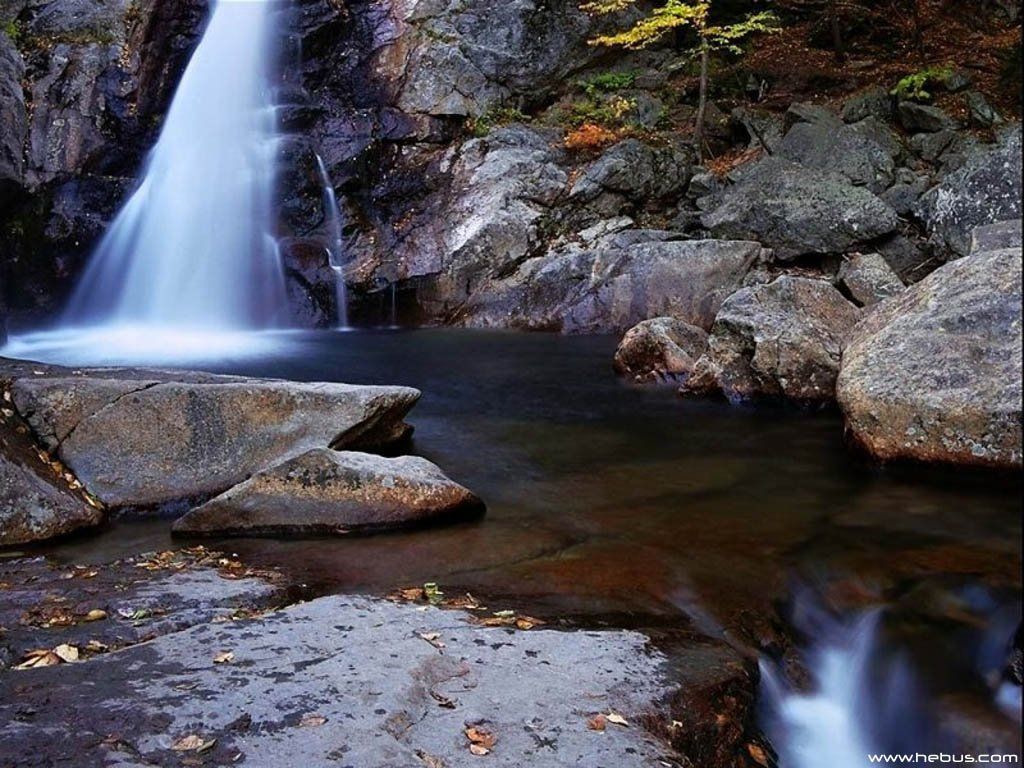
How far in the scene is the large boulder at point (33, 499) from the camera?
5570 millimetres

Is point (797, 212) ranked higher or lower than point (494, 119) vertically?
lower

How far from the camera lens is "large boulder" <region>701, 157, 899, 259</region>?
13820mm

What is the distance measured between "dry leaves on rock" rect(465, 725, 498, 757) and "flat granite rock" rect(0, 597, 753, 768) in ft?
0.07

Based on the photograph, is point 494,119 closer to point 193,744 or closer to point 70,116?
point 70,116

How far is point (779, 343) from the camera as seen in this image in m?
9.11

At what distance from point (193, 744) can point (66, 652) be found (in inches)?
48.1

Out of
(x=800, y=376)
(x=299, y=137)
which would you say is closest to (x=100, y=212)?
(x=299, y=137)

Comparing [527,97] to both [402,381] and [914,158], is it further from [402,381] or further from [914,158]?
[402,381]

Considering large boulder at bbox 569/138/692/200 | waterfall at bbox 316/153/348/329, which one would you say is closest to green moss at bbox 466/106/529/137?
large boulder at bbox 569/138/692/200

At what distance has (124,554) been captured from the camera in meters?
5.44

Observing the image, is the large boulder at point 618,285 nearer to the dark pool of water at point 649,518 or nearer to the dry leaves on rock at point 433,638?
the dark pool of water at point 649,518

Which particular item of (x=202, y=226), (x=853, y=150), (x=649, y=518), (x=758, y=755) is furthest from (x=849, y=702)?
(x=202, y=226)

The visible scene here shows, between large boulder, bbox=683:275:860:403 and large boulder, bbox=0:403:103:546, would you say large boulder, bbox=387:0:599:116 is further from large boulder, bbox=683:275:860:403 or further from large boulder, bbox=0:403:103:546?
large boulder, bbox=0:403:103:546

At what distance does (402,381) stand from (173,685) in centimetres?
820
